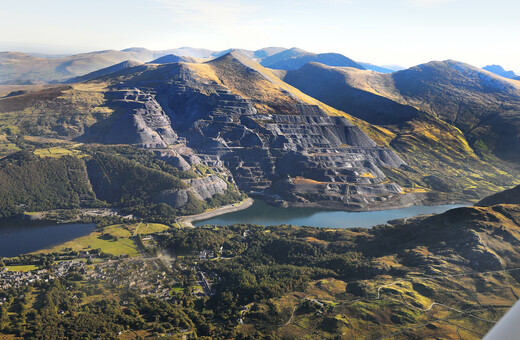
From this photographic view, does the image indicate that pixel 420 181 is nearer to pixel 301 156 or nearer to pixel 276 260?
pixel 301 156

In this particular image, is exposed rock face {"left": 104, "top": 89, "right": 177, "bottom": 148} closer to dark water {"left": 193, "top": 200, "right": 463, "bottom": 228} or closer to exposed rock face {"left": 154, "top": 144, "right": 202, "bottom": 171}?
exposed rock face {"left": 154, "top": 144, "right": 202, "bottom": 171}

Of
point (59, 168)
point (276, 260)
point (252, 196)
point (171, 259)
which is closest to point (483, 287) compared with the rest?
point (276, 260)

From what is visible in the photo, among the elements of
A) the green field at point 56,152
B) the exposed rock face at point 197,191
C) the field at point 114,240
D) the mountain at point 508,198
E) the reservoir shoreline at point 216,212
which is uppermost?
the mountain at point 508,198

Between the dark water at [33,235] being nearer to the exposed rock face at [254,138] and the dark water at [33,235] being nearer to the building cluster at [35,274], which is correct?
the building cluster at [35,274]

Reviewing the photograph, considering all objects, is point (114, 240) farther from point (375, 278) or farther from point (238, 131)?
point (238, 131)

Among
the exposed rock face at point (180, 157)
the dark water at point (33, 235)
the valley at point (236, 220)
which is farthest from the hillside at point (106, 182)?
the dark water at point (33, 235)

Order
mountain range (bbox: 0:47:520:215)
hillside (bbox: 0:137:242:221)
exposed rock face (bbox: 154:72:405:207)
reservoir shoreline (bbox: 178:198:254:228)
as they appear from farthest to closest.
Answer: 1. exposed rock face (bbox: 154:72:405:207)
2. mountain range (bbox: 0:47:520:215)
3. hillside (bbox: 0:137:242:221)
4. reservoir shoreline (bbox: 178:198:254:228)

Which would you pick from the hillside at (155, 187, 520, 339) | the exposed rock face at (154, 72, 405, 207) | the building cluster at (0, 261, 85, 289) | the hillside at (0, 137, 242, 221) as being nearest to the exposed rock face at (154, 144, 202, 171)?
the hillside at (0, 137, 242, 221)
